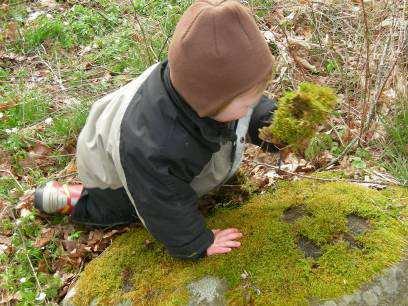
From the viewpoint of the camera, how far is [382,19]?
4.63 metres

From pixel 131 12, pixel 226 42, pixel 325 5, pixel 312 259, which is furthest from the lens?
pixel 131 12

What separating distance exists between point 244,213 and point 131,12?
12.8 ft

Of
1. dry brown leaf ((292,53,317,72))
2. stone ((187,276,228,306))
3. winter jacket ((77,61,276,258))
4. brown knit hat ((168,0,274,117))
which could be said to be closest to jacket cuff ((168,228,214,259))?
winter jacket ((77,61,276,258))

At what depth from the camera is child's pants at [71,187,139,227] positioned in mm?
3336

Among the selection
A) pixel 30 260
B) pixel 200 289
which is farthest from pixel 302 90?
pixel 30 260

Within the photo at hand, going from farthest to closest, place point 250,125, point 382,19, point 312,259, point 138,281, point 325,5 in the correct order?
point 325,5 → point 382,19 → point 250,125 → point 138,281 → point 312,259

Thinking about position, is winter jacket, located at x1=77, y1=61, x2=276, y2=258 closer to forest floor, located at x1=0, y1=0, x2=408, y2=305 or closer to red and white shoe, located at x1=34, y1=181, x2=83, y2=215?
forest floor, located at x1=0, y1=0, x2=408, y2=305

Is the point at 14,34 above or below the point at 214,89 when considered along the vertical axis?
below

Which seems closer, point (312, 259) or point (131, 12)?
point (312, 259)

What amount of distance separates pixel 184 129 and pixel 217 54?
52 centimetres

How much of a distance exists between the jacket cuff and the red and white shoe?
45.5 inches

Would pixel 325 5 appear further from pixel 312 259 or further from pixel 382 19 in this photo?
pixel 312 259

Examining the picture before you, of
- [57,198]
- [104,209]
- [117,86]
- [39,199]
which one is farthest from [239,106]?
[117,86]

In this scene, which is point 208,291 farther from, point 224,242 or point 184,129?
point 184,129
